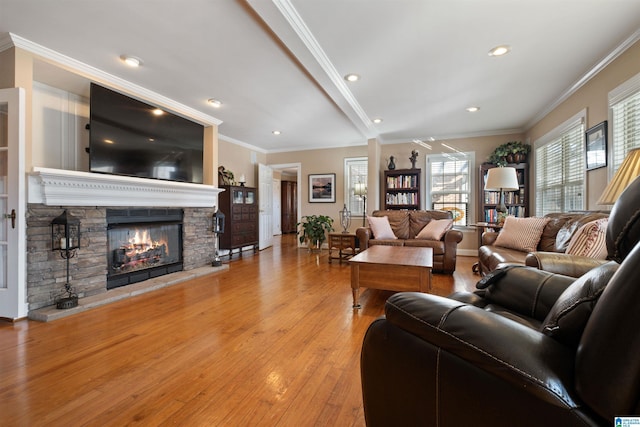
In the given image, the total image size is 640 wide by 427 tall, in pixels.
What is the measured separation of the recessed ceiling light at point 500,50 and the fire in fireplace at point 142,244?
4.15 metres

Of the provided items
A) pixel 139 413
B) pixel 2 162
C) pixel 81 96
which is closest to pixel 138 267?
pixel 2 162

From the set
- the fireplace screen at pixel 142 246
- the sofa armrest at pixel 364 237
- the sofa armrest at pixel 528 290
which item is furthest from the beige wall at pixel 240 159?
the sofa armrest at pixel 528 290

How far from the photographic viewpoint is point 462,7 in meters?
2.06

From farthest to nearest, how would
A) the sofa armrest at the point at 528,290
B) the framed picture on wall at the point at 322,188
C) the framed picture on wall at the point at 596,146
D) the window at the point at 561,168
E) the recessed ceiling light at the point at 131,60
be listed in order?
the framed picture on wall at the point at 322,188
the window at the point at 561,168
the framed picture on wall at the point at 596,146
the recessed ceiling light at the point at 131,60
the sofa armrest at the point at 528,290

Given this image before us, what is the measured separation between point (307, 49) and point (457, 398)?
2.66m

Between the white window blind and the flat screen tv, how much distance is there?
3242 millimetres

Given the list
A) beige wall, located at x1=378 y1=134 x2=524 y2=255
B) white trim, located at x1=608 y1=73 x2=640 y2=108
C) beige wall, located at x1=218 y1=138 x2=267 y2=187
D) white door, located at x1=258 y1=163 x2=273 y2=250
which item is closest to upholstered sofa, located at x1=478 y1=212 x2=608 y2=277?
white trim, located at x1=608 y1=73 x2=640 y2=108

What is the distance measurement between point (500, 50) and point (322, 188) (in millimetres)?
4418

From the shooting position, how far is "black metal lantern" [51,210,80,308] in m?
2.56

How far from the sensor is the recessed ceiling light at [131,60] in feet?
8.95

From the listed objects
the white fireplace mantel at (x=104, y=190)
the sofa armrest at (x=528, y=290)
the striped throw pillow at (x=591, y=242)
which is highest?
the white fireplace mantel at (x=104, y=190)

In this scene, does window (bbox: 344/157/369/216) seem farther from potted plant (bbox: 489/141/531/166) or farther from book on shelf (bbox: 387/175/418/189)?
potted plant (bbox: 489/141/531/166)

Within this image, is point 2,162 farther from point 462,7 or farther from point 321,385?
point 462,7

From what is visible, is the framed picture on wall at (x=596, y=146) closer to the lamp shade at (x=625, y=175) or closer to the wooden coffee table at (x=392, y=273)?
the lamp shade at (x=625, y=175)
